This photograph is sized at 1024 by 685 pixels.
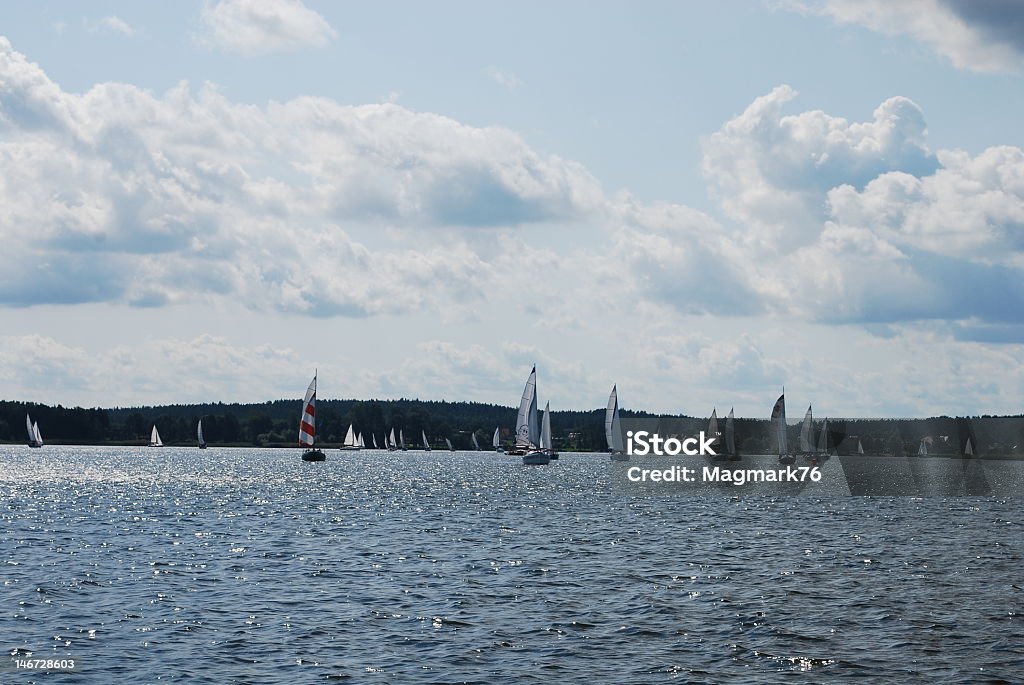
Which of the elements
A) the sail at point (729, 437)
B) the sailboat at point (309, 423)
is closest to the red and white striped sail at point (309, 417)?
the sailboat at point (309, 423)

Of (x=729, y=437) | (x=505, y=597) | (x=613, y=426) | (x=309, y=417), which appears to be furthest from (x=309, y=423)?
(x=505, y=597)

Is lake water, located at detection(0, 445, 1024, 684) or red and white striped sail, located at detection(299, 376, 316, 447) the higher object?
red and white striped sail, located at detection(299, 376, 316, 447)

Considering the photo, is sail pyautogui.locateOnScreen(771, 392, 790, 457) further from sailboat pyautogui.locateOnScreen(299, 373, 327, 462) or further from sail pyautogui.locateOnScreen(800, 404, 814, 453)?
sailboat pyautogui.locateOnScreen(299, 373, 327, 462)

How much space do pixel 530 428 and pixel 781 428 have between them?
43.8m

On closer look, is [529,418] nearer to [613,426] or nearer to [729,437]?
[613,426]

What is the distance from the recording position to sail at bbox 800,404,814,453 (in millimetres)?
176250

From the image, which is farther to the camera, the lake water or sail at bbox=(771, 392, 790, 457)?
sail at bbox=(771, 392, 790, 457)

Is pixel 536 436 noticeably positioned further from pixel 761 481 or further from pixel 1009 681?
pixel 1009 681

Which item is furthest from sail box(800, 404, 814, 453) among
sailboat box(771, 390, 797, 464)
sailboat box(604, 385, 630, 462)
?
sailboat box(604, 385, 630, 462)

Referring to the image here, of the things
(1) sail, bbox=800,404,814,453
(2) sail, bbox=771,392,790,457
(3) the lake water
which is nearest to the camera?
(3) the lake water

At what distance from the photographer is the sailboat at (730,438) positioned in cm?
15699

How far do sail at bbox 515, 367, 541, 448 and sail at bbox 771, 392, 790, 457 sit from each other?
37308 mm

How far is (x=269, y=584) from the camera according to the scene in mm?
43594

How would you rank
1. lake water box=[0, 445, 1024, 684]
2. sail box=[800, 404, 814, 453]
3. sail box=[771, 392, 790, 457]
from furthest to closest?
sail box=[800, 404, 814, 453] < sail box=[771, 392, 790, 457] < lake water box=[0, 445, 1024, 684]
